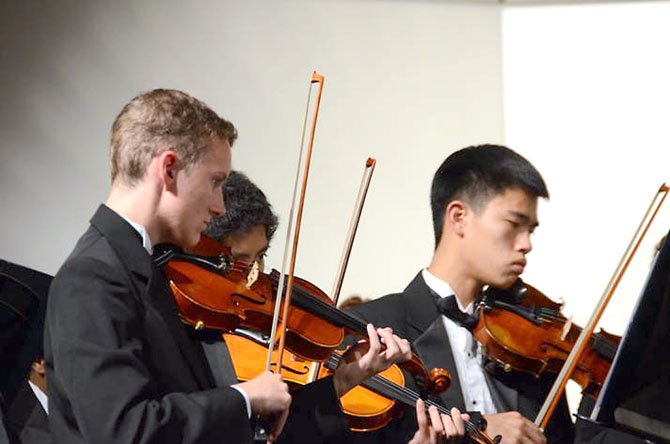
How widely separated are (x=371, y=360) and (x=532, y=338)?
55 cm

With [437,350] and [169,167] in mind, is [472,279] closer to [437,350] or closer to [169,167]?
[437,350]

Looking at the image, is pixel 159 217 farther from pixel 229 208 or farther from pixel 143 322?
pixel 229 208

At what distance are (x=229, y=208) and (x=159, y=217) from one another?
0.61 metres

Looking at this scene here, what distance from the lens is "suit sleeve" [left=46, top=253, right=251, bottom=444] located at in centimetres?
148

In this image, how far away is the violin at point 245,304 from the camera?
6.00 feet

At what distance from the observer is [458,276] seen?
236 centimetres

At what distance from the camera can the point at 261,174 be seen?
3.68m

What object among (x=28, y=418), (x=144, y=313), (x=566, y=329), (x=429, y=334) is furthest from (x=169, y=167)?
(x=566, y=329)

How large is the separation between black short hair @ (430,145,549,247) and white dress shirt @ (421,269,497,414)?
0.23 m

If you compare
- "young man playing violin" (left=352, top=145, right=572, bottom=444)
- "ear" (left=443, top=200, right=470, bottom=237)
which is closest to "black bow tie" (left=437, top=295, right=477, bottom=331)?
"young man playing violin" (left=352, top=145, right=572, bottom=444)

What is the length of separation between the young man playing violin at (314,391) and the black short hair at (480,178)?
1.45 feet

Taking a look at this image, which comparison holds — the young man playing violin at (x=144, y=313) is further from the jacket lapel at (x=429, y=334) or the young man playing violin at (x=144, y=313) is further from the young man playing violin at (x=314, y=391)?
the jacket lapel at (x=429, y=334)

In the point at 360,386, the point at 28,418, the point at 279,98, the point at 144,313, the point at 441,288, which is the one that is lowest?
the point at 28,418

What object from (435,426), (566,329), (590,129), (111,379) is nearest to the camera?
(111,379)
